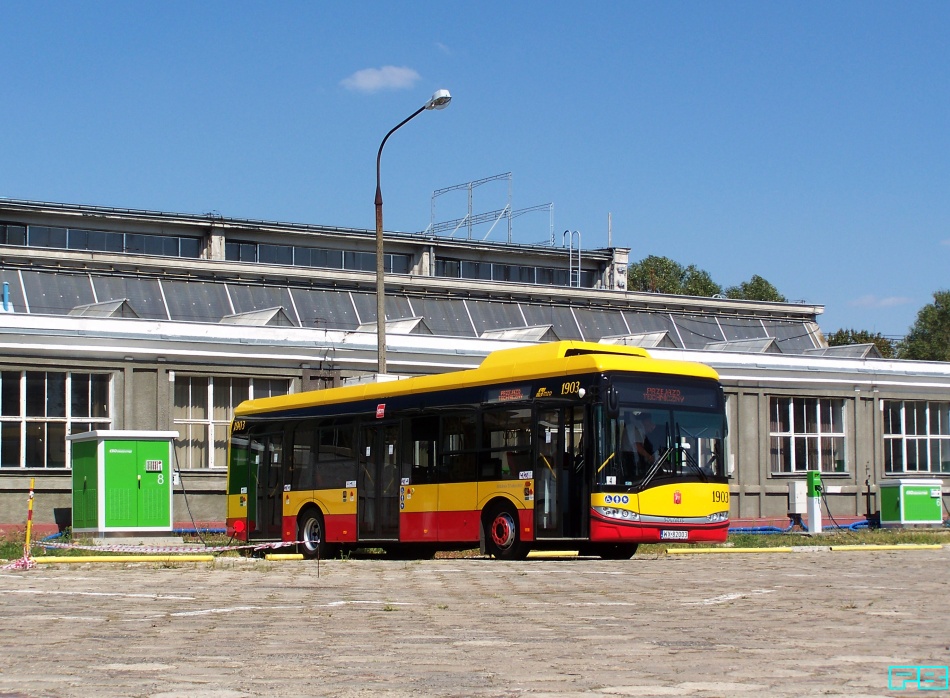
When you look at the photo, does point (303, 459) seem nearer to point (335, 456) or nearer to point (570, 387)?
point (335, 456)

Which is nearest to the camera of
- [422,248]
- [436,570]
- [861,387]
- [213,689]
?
[213,689]

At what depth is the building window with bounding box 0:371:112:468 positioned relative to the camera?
30.1 m

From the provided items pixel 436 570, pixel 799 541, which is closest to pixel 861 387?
pixel 799 541

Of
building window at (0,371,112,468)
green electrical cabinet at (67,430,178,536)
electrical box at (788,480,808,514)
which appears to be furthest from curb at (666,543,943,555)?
building window at (0,371,112,468)

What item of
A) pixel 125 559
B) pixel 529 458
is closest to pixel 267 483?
pixel 125 559

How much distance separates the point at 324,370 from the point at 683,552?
13638 millimetres

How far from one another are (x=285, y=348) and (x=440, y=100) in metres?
9.09

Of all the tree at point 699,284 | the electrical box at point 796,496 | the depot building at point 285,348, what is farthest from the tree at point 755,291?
the electrical box at point 796,496

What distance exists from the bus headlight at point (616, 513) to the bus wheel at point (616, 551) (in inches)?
60.4

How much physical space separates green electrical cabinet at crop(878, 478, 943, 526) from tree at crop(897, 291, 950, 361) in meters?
79.0

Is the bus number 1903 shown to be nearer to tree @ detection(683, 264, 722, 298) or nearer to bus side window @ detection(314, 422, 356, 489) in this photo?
bus side window @ detection(314, 422, 356, 489)

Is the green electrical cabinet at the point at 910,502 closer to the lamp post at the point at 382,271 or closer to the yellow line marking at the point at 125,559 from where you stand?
the lamp post at the point at 382,271

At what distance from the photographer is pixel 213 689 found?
7301 millimetres

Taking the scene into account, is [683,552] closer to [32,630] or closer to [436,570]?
[436,570]
